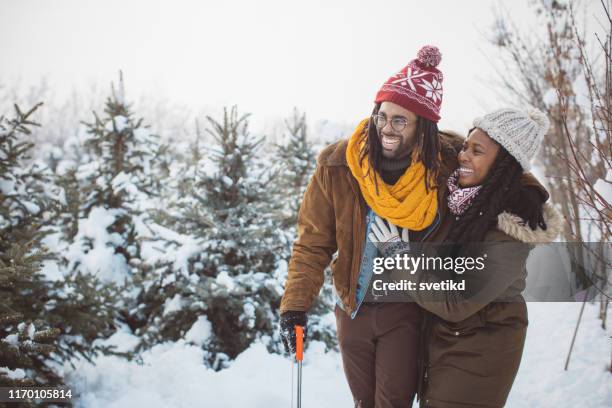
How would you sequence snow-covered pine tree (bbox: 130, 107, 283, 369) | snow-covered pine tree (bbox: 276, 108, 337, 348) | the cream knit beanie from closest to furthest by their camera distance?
1. the cream knit beanie
2. snow-covered pine tree (bbox: 130, 107, 283, 369)
3. snow-covered pine tree (bbox: 276, 108, 337, 348)

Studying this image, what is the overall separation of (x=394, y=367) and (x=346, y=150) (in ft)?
4.35

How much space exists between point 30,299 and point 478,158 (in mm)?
3908

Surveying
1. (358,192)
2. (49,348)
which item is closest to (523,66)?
(358,192)

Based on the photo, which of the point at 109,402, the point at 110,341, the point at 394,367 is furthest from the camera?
the point at 110,341

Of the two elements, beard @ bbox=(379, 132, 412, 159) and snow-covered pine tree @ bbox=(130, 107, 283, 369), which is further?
snow-covered pine tree @ bbox=(130, 107, 283, 369)

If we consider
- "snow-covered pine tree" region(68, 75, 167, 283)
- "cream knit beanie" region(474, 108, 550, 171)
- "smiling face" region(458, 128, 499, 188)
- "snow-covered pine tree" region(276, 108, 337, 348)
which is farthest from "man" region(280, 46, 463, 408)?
"snow-covered pine tree" region(68, 75, 167, 283)

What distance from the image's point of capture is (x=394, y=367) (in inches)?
86.0

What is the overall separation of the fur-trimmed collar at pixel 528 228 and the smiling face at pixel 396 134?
67 cm

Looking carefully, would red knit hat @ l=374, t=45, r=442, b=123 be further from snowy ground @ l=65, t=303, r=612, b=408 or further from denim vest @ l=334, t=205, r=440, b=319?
snowy ground @ l=65, t=303, r=612, b=408

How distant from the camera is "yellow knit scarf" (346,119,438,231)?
6.79ft

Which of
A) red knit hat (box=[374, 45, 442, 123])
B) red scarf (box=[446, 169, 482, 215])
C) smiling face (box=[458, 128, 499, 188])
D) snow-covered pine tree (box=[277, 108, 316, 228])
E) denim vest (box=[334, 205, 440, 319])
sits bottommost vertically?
denim vest (box=[334, 205, 440, 319])

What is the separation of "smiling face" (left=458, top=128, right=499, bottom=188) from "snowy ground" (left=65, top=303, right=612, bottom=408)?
290 cm

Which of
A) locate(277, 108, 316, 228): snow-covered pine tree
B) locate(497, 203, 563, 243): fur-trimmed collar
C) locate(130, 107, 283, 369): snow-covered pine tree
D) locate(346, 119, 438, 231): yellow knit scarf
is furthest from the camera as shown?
locate(277, 108, 316, 228): snow-covered pine tree

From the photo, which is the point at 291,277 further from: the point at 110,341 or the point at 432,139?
the point at 110,341
